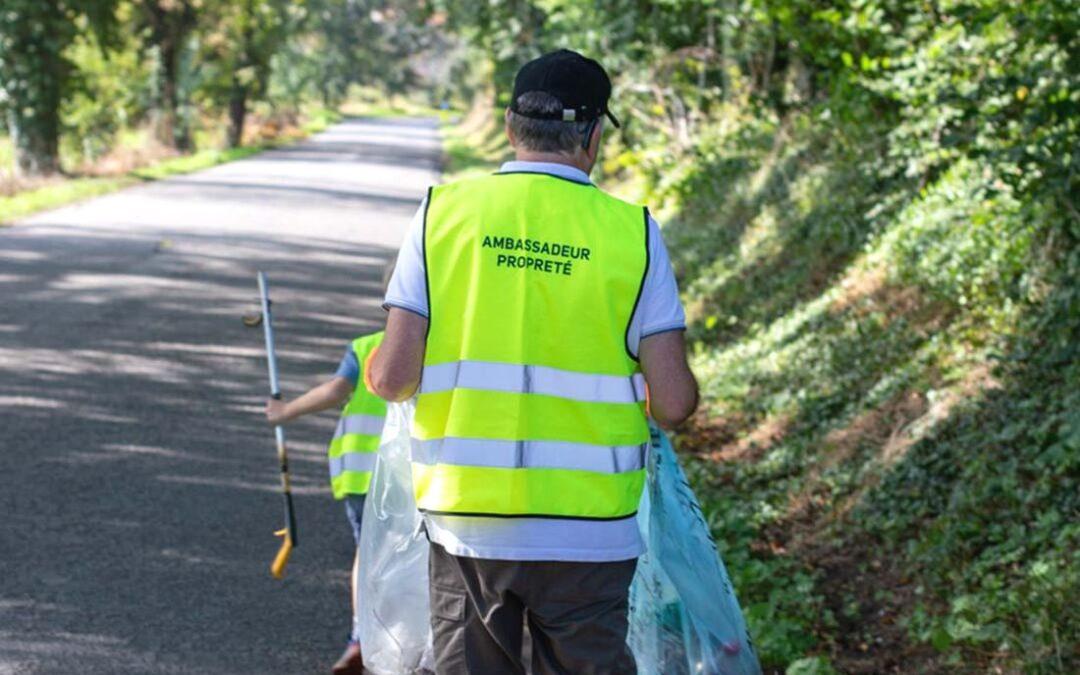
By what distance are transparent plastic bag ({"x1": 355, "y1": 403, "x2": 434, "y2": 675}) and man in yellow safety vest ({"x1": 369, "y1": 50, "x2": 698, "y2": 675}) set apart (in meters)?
0.82

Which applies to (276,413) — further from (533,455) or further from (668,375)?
(668,375)

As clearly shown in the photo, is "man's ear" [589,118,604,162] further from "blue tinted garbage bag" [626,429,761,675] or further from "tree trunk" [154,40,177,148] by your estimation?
"tree trunk" [154,40,177,148]

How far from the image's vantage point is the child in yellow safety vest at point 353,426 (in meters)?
5.03

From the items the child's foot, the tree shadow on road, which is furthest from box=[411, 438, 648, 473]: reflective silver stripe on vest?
the tree shadow on road

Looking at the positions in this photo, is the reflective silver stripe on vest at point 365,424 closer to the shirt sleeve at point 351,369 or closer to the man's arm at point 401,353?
the shirt sleeve at point 351,369

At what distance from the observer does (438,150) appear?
182ft

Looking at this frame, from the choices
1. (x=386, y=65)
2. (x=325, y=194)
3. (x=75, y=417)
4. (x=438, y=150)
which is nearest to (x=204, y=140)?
(x=438, y=150)

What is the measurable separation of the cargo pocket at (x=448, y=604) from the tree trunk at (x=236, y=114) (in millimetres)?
48794

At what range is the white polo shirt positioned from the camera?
3359 mm

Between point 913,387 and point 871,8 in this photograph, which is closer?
point 913,387

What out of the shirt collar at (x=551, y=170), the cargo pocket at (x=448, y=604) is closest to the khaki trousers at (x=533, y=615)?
the cargo pocket at (x=448, y=604)

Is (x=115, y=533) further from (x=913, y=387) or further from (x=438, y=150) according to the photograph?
(x=438, y=150)

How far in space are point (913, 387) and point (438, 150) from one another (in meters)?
47.6

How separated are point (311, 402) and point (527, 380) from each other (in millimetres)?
1737
